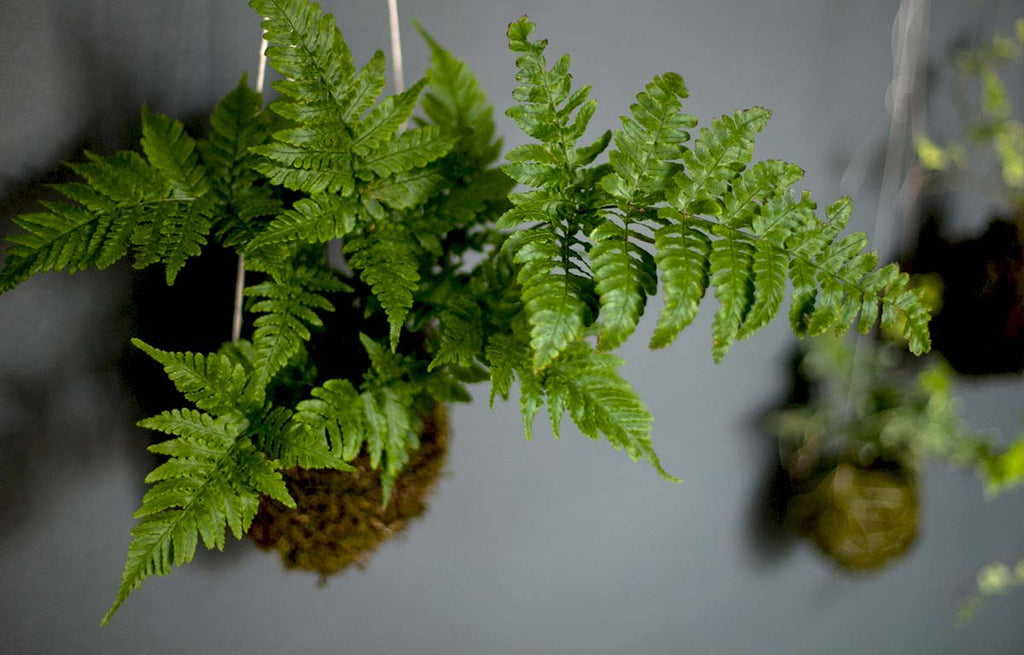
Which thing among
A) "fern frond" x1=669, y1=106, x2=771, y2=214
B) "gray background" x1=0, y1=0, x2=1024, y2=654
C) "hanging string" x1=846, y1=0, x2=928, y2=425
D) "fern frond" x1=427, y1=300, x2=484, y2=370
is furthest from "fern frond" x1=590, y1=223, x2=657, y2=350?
"hanging string" x1=846, y1=0, x2=928, y2=425

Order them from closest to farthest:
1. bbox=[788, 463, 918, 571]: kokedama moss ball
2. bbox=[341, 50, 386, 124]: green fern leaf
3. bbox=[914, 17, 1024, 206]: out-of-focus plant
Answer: bbox=[341, 50, 386, 124]: green fern leaf < bbox=[788, 463, 918, 571]: kokedama moss ball < bbox=[914, 17, 1024, 206]: out-of-focus plant

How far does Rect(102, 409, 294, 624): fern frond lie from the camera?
85 centimetres

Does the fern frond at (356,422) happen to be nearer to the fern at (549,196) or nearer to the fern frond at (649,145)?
the fern at (549,196)

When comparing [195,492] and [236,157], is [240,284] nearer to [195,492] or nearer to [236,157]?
[236,157]

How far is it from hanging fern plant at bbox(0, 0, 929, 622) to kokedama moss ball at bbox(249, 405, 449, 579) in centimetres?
12

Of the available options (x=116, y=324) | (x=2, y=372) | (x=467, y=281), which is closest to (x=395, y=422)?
(x=467, y=281)

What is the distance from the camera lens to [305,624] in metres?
1.48

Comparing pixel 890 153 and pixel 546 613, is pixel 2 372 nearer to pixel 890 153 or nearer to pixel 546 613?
pixel 546 613

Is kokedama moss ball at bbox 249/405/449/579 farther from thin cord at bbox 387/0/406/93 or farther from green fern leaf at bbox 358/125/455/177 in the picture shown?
thin cord at bbox 387/0/406/93

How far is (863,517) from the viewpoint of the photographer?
5.56 ft

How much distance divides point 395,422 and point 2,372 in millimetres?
675

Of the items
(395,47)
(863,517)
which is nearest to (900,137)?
(863,517)

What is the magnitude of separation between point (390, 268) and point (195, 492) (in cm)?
36

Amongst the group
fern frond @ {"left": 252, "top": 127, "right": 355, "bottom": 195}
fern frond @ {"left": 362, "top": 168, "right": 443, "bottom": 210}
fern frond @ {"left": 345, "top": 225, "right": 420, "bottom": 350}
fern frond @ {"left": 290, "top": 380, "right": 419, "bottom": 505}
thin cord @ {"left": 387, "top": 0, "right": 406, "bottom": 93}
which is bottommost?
fern frond @ {"left": 290, "top": 380, "right": 419, "bottom": 505}
